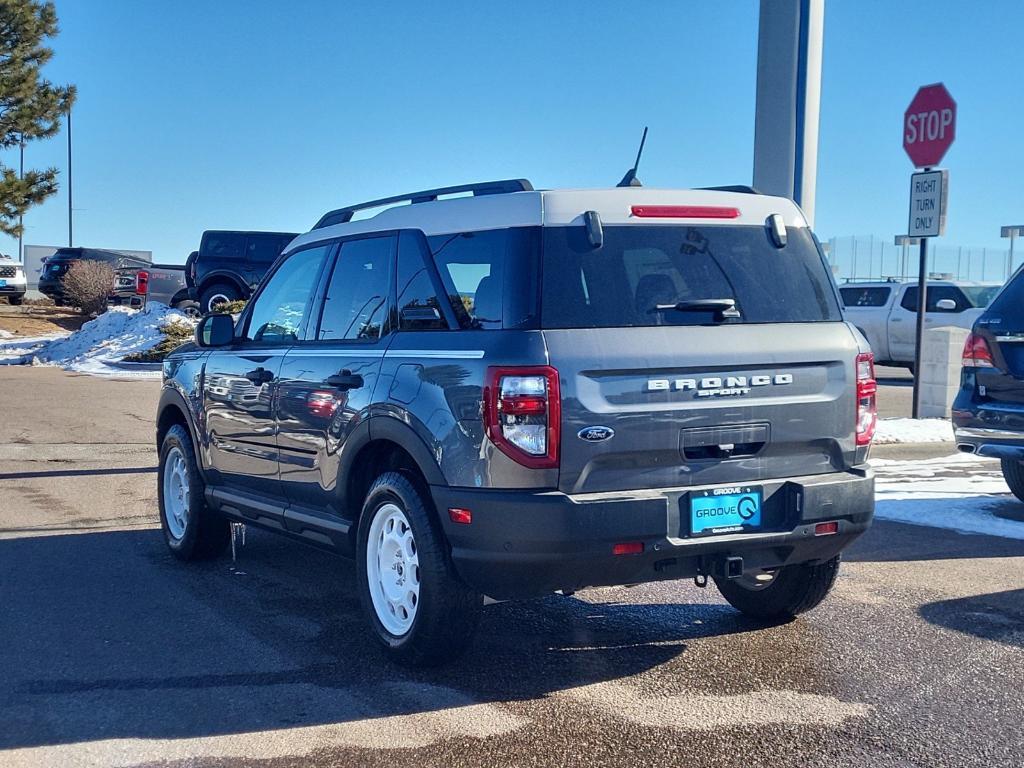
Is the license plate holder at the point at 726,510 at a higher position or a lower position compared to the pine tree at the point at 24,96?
lower

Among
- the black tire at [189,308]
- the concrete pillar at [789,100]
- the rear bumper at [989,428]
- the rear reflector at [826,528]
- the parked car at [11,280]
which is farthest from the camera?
the parked car at [11,280]

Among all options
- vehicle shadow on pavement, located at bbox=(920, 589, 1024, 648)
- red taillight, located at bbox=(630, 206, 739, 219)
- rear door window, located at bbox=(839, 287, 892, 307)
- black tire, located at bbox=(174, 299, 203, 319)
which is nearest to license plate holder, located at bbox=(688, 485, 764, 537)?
red taillight, located at bbox=(630, 206, 739, 219)

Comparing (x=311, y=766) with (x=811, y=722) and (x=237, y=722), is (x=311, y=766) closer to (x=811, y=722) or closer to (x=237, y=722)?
(x=237, y=722)

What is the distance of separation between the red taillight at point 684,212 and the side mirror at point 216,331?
Answer: 2.87 metres

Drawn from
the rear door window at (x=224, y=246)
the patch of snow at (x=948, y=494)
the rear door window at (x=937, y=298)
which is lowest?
the patch of snow at (x=948, y=494)

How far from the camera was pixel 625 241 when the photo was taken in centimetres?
482

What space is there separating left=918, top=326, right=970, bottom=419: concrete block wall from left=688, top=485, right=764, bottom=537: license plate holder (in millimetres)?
10600

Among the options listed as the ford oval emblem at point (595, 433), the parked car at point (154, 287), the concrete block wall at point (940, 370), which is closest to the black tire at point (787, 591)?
the ford oval emblem at point (595, 433)

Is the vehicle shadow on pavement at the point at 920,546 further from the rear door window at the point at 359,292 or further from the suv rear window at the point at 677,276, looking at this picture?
the rear door window at the point at 359,292

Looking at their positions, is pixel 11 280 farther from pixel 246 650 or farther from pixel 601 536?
pixel 601 536

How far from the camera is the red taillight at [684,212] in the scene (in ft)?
16.0

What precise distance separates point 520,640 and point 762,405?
5.33 ft

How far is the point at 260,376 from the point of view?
6.29m

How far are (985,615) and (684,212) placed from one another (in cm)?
262
